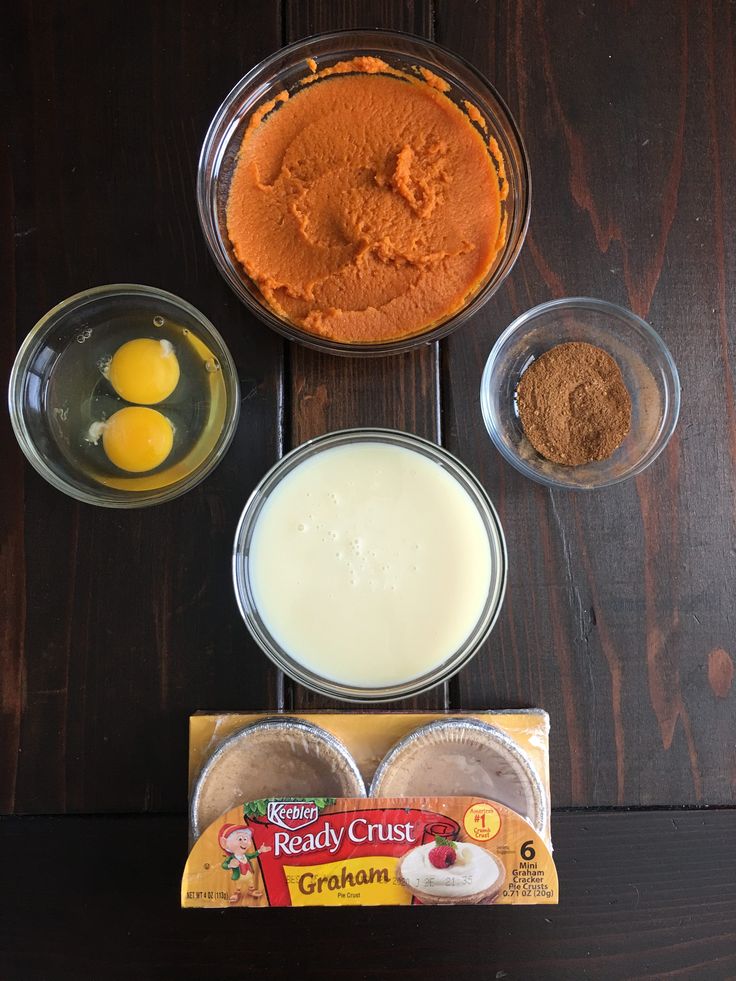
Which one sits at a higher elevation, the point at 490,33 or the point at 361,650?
the point at 490,33

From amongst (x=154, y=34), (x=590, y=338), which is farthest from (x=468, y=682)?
(x=154, y=34)

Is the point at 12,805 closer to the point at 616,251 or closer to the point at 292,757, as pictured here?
the point at 292,757

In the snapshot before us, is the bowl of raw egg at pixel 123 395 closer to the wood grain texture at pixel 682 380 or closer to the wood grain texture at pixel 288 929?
the wood grain texture at pixel 682 380

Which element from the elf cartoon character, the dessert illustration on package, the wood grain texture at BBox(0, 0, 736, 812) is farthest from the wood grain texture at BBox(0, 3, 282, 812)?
the dessert illustration on package

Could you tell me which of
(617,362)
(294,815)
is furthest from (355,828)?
(617,362)

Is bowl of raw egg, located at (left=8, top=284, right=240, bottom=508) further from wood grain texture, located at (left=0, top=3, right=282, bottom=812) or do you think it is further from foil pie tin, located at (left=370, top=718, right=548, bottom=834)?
foil pie tin, located at (left=370, top=718, right=548, bottom=834)
